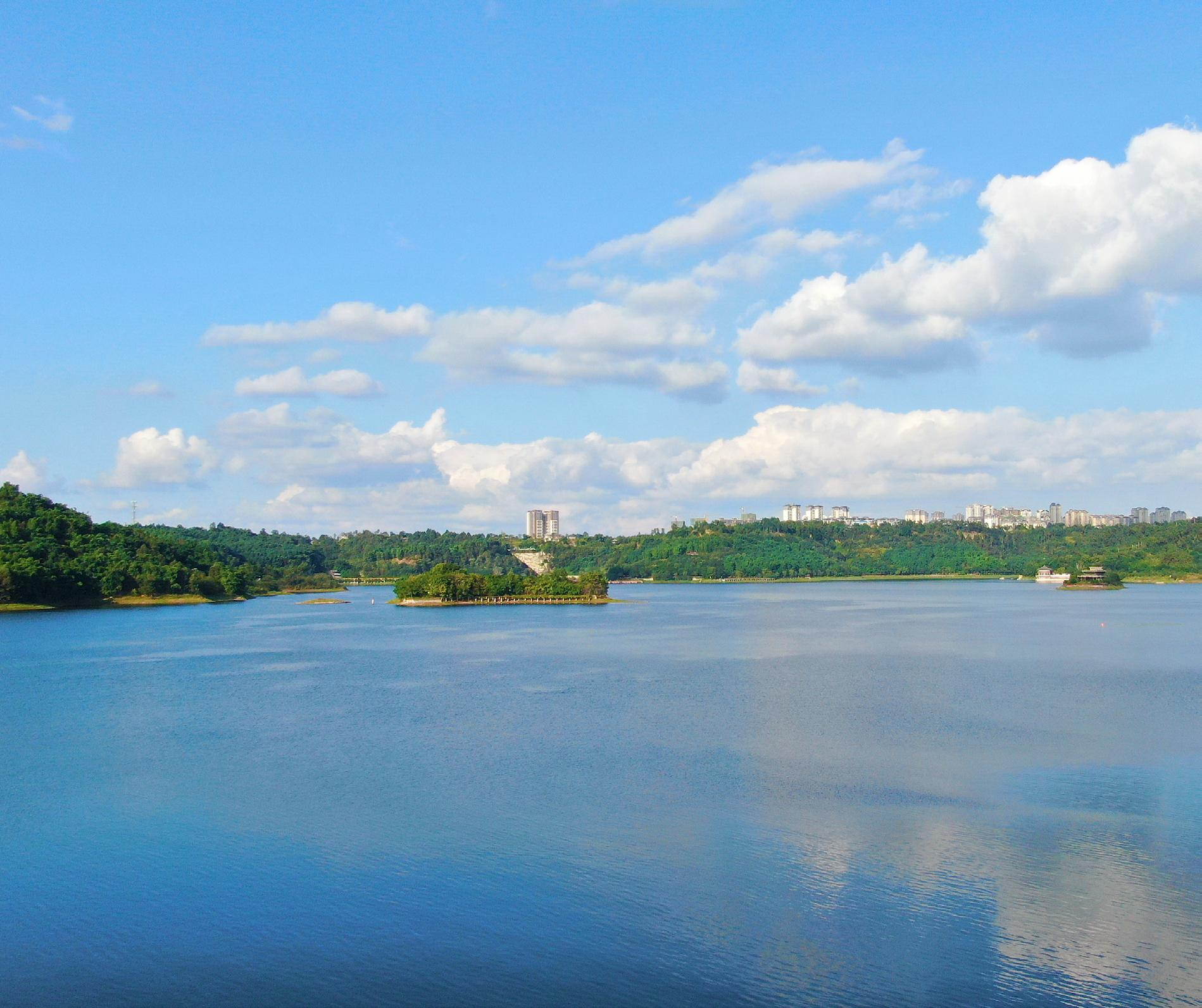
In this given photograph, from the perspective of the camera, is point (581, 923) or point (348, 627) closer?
point (581, 923)

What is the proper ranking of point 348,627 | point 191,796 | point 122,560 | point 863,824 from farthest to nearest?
point 122,560 < point 348,627 < point 191,796 < point 863,824

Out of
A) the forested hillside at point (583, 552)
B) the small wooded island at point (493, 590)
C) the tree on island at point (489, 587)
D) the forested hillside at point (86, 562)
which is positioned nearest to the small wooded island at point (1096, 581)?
the forested hillside at point (583, 552)

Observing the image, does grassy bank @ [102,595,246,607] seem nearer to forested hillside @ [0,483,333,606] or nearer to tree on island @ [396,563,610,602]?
forested hillside @ [0,483,333,606]

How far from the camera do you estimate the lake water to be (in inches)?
399

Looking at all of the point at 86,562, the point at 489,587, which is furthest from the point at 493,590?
the point at 86,562

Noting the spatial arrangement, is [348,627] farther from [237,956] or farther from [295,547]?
[295,547]

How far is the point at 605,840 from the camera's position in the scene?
561 inches

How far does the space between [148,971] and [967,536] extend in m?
180

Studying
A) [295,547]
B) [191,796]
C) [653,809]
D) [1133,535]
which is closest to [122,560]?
[295,547]

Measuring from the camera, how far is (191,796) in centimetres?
1733

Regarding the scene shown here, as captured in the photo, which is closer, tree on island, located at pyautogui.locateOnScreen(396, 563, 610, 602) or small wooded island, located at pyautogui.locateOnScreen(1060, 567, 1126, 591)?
tree on island, located at pyautogui.locateOnScreen(396, 563, 610, 602)

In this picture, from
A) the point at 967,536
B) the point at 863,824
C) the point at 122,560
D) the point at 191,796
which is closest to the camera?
the point at 863,824

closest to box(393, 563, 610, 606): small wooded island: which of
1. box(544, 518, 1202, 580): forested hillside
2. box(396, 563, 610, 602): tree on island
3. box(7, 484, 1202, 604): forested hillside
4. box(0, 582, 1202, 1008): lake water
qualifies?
box(396, 563, 610, 602): tree on island

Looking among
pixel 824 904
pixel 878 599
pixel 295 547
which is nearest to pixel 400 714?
pixel 824 904
